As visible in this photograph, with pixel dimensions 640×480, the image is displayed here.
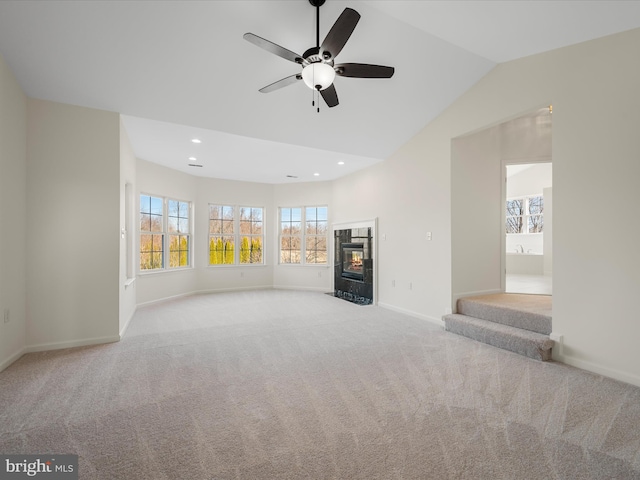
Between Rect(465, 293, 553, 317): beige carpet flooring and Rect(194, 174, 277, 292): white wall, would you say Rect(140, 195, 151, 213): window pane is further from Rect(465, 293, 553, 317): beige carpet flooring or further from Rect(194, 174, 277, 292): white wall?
Rect(465, 293, 553, 317): beige carpet flooring

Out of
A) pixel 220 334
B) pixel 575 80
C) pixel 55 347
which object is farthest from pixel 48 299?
pixel 575 80

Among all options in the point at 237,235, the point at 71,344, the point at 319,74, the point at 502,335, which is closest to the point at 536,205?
the point at 502,335

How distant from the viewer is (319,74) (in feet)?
8.38

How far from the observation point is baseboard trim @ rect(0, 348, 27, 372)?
306cm

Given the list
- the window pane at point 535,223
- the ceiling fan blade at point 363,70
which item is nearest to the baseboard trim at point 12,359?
the ceiling fan blade at point 363,70

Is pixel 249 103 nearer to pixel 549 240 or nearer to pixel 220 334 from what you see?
pixel 220 334

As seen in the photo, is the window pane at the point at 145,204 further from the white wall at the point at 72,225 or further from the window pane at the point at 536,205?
the window pane at the point at 536,205

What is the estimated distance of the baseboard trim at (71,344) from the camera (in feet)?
11.6

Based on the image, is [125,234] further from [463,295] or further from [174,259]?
[463,295]

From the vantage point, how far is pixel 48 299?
3619 mm

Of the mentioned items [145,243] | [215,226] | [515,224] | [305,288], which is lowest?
[305,288]

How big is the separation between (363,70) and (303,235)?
19.4ft

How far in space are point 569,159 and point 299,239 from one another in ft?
20.2

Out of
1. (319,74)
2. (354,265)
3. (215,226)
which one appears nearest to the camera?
(319,74)
